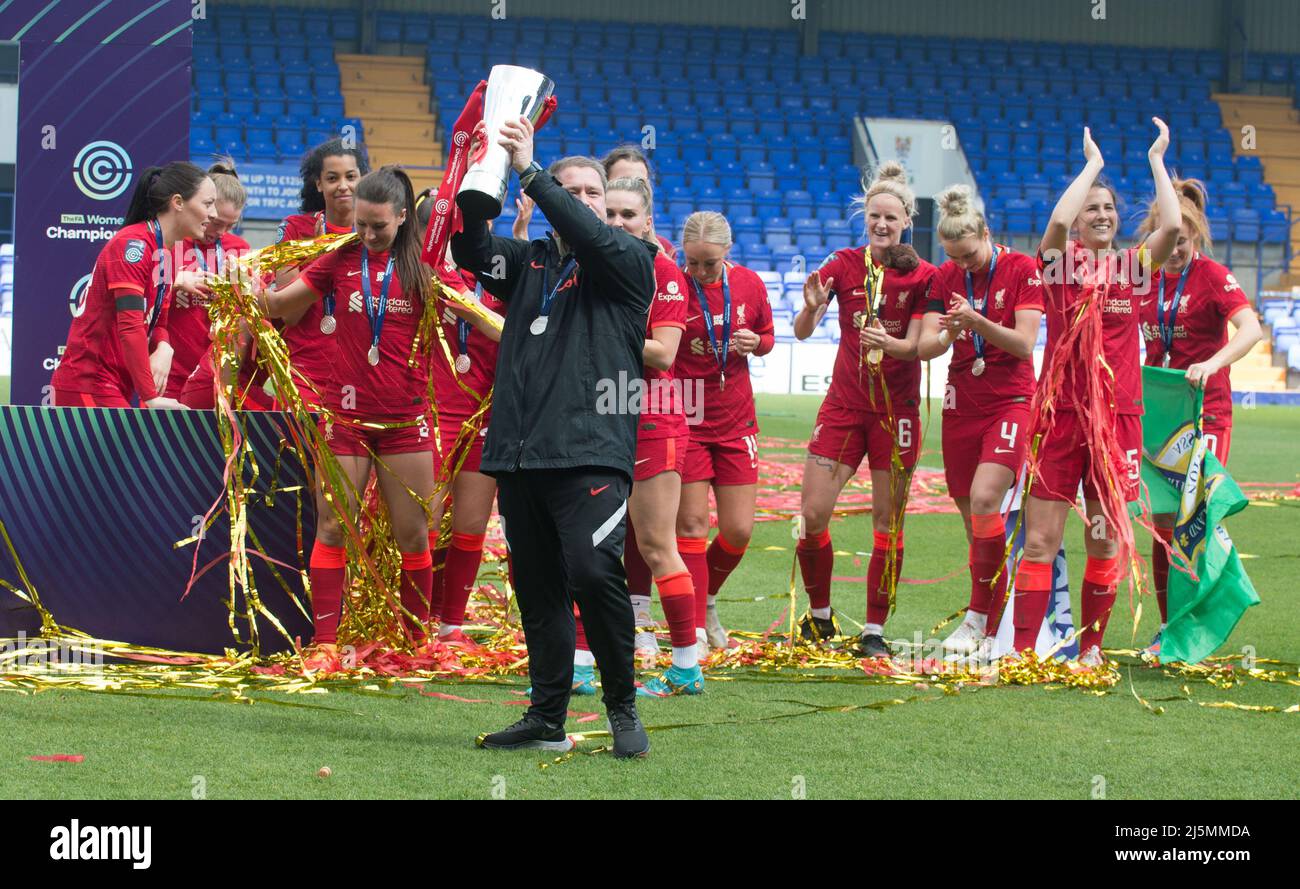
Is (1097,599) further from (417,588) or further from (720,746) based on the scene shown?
(417,588)

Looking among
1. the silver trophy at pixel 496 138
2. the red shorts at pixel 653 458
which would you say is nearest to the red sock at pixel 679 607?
the red shorts at pixel 653 458

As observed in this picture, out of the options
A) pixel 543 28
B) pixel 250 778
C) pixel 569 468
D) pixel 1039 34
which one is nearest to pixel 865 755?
pixel 569 468

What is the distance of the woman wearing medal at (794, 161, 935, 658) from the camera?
716cm

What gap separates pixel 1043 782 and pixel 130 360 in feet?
13.7

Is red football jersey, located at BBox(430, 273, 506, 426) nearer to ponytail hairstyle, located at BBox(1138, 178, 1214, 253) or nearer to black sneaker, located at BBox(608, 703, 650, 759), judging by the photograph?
black sneaker, located at BBox(608, 703, 650, 759)

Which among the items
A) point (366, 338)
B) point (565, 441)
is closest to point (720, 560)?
point (366, 338)

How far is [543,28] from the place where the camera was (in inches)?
1383

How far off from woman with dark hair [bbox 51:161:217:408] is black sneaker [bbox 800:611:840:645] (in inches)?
121

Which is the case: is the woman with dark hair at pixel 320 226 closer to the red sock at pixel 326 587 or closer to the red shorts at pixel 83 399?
the red sock at pixel 326 587

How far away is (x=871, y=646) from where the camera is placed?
7059mm

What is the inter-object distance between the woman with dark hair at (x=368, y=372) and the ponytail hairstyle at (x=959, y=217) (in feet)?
7.53

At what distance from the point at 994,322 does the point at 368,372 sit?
8.84 ft

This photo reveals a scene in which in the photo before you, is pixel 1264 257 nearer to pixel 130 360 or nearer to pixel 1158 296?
pixel 1158 296

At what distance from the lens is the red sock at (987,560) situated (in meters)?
6.90
